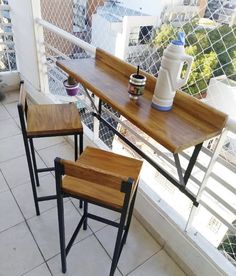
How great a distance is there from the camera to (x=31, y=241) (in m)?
1.44

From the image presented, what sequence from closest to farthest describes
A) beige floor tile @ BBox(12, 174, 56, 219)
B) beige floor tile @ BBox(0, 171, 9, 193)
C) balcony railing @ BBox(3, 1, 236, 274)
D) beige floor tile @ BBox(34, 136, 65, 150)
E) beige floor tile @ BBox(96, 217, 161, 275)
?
balcony railing @ BBox(3, 1, 236, 274), beige floor tile @ BBox(96, 217, 161, 275), beige floor tile @ BBox(12, 174, 56, 219), beige floor tile @ BBox(0, 171, 9, 193), beige floor tile @ BBox(34, 136, 65, 150)

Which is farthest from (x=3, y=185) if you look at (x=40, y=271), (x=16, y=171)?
(x=40, y=271)

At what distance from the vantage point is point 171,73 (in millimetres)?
917

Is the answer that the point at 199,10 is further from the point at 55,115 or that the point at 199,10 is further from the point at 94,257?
the point at 94,257

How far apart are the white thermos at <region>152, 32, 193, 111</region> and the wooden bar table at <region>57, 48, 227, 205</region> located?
1.8 inches

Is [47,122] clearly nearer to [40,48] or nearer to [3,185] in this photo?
[3,185]

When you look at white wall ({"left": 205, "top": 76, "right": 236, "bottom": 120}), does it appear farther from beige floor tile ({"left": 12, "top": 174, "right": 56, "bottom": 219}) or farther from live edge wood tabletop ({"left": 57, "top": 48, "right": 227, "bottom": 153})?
beige floor tile ({"left": 12, "top": 174, "right": 56, "bottom": 219})

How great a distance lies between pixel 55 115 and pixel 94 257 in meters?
0.87

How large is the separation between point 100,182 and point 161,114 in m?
0.38

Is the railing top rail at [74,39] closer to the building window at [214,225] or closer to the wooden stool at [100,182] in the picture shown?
the wooden stool at [100,182]

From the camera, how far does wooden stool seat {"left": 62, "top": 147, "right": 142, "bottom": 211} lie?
0.99m

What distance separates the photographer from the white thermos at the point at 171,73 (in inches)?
35.0

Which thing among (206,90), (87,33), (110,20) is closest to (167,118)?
(206,90)

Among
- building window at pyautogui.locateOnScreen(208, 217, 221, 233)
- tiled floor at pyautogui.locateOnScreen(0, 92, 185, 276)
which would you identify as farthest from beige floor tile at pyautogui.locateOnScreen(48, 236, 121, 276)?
building window at pyautogui.locateOnScreen(208, 217, 221, 233)
